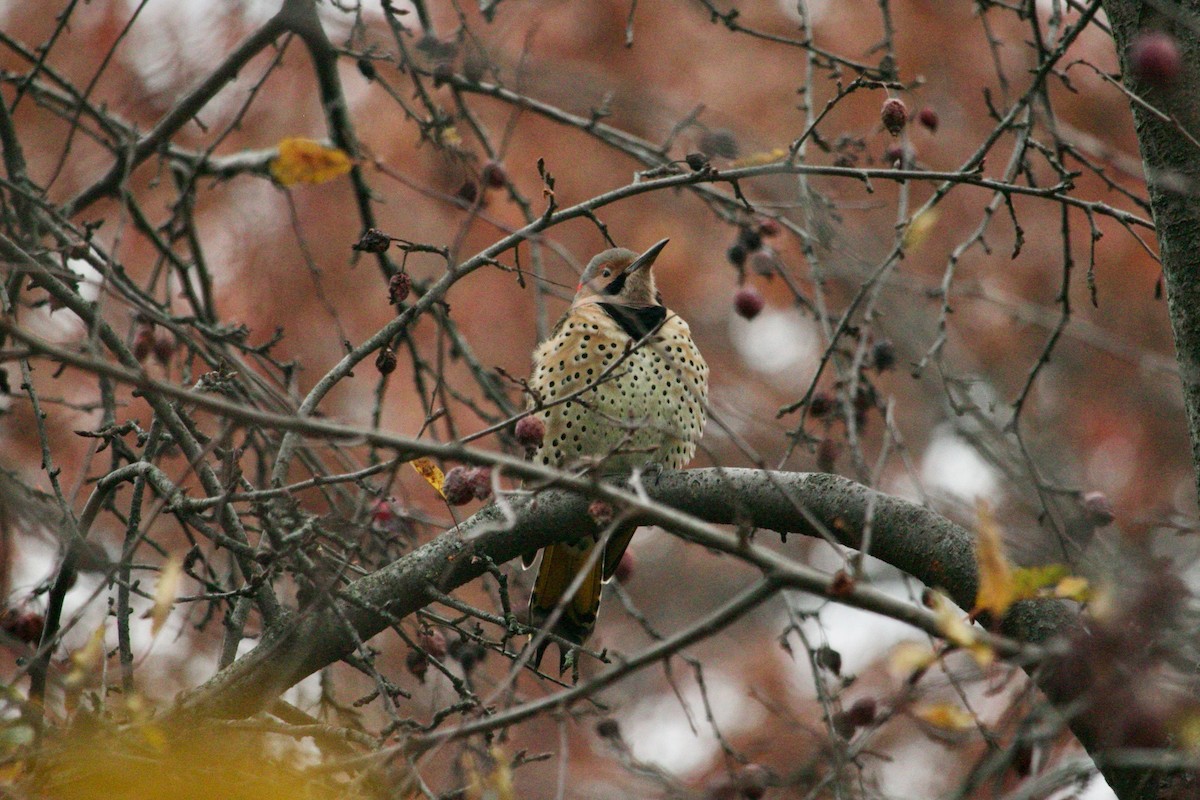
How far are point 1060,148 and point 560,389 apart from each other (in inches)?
90.3

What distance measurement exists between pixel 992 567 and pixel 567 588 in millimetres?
3327

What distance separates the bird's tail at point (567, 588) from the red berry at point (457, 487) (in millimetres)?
1458

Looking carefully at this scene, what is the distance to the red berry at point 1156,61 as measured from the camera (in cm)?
325

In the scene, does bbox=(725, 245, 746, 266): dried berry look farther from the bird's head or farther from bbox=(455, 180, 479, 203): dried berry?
the bird's head

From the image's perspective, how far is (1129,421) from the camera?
33.0 feet

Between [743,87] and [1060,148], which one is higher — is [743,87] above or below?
above

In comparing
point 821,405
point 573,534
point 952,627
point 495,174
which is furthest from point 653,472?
point 952,627

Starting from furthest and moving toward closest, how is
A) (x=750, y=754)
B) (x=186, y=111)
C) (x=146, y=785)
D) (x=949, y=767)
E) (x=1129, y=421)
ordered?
1. (x=1129, y=421)
2. (x=949, y=767)
3. (x=186, y=111)
4. (x=750, y=754)
5. (x=146, y=785)

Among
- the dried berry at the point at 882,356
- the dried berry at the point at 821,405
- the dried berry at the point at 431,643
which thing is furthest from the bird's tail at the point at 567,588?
the dried berry at the point at 882,356

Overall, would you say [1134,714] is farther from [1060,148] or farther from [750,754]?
[1060,148]

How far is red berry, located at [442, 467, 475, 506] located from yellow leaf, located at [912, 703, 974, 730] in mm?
1676

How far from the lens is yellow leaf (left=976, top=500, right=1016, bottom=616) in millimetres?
2031

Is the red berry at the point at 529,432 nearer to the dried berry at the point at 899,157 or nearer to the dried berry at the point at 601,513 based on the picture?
the dried berry at the point at 601,513

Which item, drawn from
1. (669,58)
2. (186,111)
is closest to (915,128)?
(669,58)
